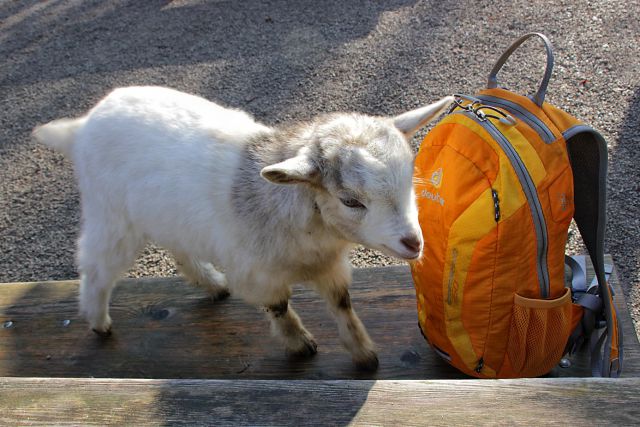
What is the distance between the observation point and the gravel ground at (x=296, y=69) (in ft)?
13.3

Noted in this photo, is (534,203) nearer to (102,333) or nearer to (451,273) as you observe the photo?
(451,273)

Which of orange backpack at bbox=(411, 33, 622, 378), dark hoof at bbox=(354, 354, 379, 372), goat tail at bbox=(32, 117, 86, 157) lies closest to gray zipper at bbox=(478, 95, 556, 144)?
orange backpack at bbox=(411, 33, 622, 378)

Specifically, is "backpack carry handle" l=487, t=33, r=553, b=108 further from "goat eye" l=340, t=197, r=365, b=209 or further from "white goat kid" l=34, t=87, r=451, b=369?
"goat eye" l=340, t=197, r=365, b=209

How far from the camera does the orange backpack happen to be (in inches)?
77.0

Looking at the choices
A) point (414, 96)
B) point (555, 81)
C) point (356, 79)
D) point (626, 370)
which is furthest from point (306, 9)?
point (626, 370)

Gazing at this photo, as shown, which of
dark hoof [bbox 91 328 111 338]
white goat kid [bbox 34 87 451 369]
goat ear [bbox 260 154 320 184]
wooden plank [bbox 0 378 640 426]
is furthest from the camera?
dark hoof [bbox 91 328 111 338]

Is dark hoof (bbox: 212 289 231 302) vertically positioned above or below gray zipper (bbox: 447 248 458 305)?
below

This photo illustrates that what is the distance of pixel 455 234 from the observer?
2.09 m

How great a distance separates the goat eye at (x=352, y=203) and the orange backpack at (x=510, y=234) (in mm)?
367

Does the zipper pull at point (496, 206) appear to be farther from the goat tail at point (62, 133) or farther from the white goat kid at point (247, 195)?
the goat tail at point (62, 133)

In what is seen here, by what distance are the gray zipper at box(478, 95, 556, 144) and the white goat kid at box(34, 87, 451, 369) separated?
0.21m

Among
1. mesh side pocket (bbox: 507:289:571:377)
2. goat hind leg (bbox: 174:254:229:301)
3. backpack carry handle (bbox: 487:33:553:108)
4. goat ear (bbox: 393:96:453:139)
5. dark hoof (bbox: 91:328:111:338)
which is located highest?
backpack carry handle (bbox: 487:33:553:108)

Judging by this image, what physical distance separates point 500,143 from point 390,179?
45 centimetres

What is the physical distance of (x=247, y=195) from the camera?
89.1 inches
